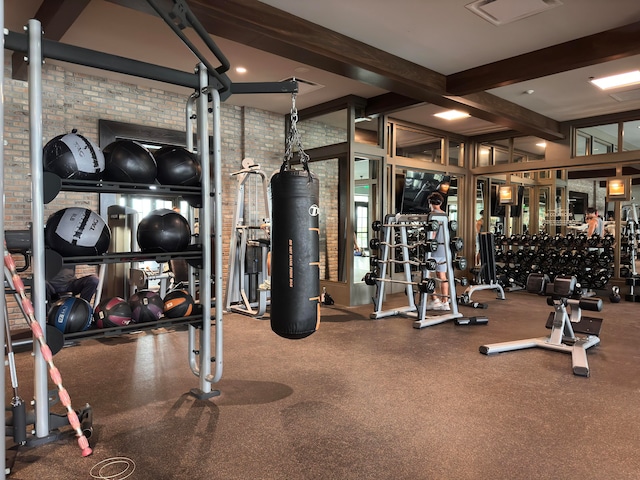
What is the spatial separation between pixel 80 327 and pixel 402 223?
4.12m

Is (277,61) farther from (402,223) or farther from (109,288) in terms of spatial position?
(109,288)

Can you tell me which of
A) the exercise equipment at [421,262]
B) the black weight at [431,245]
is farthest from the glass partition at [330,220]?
the black weight at [431,245]

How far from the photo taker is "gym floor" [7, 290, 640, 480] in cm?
226

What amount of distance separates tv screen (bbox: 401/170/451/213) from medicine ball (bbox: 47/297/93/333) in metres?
6.48

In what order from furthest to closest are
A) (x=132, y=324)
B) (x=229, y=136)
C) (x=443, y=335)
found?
(x=229, y=136)
(x=443, y=335)
(x=132, y=324)

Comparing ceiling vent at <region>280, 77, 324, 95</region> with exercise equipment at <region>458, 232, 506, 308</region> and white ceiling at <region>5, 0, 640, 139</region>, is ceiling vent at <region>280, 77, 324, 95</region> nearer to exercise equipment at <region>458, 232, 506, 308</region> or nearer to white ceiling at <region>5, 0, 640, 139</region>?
white ceiling at <region>5, 0, 640, 139</region>

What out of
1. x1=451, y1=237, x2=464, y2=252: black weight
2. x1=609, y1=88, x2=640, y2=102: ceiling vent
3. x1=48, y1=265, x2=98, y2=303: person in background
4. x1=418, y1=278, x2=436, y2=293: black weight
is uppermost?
x1=609, y1=88, x2=640, y2=102: ceiling vent

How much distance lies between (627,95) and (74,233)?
290 inches

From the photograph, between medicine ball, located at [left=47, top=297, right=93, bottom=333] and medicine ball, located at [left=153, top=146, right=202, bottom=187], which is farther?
medicine ball, located at [left=153, top=146, right=202, bottom=187]

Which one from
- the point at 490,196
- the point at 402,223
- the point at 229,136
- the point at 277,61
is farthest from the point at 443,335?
the point at 490,196

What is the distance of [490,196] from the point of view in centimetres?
959

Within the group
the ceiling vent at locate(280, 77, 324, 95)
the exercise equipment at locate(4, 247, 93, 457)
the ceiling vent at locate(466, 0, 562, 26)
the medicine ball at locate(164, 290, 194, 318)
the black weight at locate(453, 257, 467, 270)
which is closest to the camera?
the exercise equipment at locate(4, 247, 93, 457)

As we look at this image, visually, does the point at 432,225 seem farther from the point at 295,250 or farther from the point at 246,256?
the point at 295,250

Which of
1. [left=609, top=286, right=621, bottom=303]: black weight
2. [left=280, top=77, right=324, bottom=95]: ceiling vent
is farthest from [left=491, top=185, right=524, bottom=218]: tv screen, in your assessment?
[left=280, top=77, right=324, bottom=95]: ceiling vent
